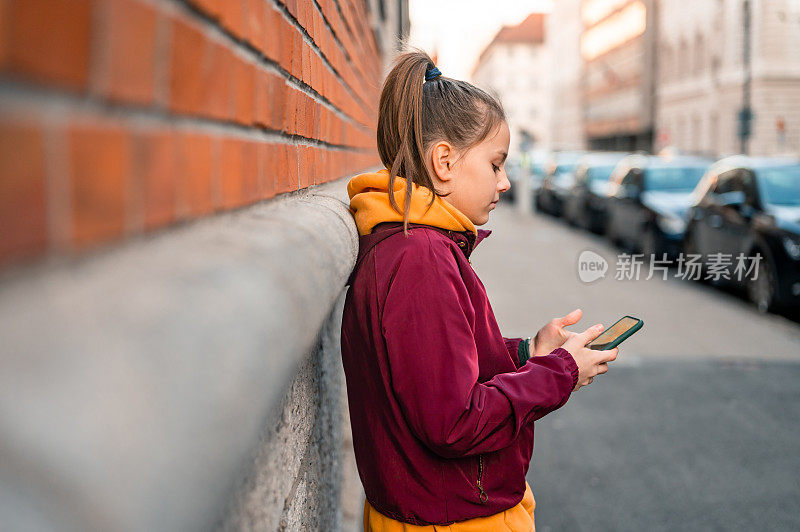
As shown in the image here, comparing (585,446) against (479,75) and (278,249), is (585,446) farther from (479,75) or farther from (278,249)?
(479,75)

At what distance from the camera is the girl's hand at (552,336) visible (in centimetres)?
206

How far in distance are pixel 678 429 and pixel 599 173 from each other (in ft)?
53.7

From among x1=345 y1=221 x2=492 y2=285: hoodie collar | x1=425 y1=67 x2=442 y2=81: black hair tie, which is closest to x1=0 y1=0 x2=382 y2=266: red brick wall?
x1=345 y1=221 x2=492 y2=285: hoodie collar

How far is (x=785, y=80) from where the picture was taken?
106 feet

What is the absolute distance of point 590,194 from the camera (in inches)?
763

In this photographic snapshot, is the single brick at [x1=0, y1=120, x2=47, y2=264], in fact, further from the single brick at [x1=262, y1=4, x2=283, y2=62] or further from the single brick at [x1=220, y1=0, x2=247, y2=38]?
the single brick at [x1=262, y1=4, x2=283, y2=62]

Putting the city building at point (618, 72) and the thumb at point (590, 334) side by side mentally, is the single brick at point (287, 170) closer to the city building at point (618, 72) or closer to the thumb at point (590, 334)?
the thumb at point (590, 334)

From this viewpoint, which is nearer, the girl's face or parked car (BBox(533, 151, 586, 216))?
the girl's face

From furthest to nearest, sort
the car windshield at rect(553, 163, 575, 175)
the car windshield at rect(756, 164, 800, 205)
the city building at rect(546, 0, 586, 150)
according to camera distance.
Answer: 1. the city building at rect(546, 0, 586, 150)
2. the car windshield at rect(553, 163, 575, 175)
3. the car windshield at rect(756, 164, 800, 205)

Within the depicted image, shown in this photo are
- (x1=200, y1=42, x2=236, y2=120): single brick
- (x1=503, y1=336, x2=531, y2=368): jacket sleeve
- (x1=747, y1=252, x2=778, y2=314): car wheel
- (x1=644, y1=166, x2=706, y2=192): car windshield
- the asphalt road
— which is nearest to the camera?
(x1=200, y1=42, x2=236, y2=120): single brick

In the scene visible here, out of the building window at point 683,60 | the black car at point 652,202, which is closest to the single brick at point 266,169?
the black car at point 652,202

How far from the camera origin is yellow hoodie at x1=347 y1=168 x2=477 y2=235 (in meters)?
1.72

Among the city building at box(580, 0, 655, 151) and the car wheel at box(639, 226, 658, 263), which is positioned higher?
the city building at box(580, 0, 655, 151)

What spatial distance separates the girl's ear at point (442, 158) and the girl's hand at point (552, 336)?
0.47m
